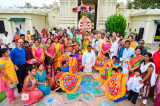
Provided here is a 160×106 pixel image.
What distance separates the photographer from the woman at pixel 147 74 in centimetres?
270

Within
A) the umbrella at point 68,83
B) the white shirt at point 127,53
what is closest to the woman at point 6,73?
the umbrella at point 68,83

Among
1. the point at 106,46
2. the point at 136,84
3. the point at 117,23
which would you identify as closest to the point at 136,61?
the point at 136,84

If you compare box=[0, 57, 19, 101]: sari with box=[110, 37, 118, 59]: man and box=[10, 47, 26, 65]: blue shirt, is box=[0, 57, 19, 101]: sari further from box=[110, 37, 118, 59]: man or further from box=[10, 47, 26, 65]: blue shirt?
box=[110, 37, 118, 59]: man

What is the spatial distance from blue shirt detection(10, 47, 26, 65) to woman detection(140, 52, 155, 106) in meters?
3.46

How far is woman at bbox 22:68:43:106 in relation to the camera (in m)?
2.80

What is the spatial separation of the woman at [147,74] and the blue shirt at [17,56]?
3459mm

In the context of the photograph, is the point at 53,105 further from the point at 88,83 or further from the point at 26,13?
the point at 26,13

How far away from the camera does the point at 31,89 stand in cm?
286

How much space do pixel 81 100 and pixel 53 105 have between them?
0.79 meters

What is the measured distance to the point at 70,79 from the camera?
10.9ft

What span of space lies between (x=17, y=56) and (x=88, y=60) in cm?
260

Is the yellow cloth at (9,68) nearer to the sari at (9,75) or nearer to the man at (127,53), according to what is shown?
the sari at (9,75)

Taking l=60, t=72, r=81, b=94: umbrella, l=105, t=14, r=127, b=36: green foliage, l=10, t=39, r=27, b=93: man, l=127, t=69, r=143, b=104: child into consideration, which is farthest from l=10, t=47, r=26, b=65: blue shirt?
l=105, t=14, r=127, b=36: green foliage

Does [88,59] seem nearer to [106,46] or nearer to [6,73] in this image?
[106,46]
